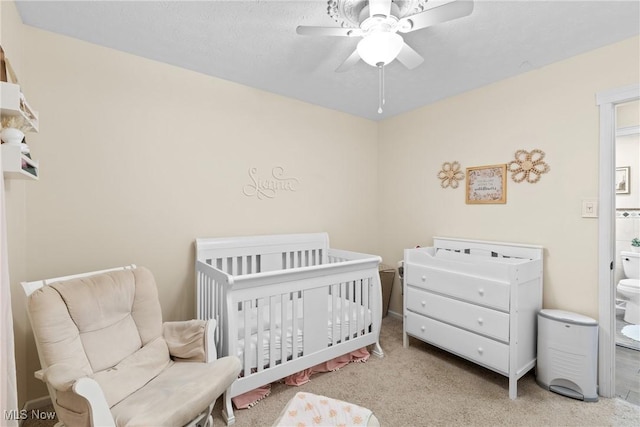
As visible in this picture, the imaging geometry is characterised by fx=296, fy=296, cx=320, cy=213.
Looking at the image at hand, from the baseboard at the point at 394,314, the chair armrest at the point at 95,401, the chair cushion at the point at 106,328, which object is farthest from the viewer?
the baseboard at the point at 394,314

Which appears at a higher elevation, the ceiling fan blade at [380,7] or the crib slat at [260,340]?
the ceiling fan blade at [380,7]

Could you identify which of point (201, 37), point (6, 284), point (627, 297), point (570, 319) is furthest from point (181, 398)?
point (627, 297)

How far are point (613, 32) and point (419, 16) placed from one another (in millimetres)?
1469

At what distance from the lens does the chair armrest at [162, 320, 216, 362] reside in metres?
1.72

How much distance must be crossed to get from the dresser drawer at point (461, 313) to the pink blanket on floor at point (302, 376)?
63cm

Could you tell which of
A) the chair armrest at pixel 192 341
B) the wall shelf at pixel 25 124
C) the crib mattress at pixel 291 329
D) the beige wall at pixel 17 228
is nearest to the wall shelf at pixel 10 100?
the wall shelf at pixel 25 124

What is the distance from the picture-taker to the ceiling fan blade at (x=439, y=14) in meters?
1.27

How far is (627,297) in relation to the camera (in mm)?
3326

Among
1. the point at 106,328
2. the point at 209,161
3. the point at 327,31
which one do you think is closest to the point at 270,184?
the point at 209,161

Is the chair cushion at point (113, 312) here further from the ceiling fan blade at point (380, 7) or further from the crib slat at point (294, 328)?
the ceiling fan blade at point (380, 7)

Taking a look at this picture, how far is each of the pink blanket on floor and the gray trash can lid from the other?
138 cm

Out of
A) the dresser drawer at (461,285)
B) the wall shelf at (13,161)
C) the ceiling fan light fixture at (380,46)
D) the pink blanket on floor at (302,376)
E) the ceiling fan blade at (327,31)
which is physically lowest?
the pink blanket on floor at (302,376)

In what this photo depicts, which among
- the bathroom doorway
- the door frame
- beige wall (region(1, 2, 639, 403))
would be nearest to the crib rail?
beige wall (region(1, 2, 639, 403))

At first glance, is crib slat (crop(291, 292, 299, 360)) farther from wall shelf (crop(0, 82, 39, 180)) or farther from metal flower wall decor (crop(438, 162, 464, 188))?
metal flower wall decor (crop(438, 162, 464, 188))
